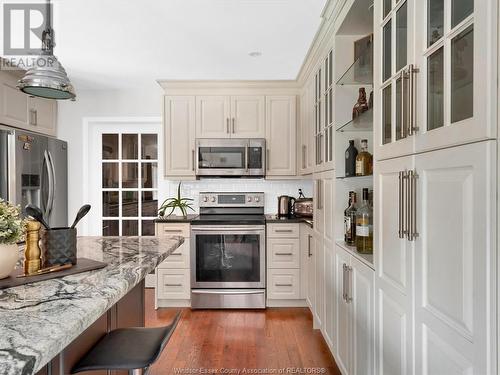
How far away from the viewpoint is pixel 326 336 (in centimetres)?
236

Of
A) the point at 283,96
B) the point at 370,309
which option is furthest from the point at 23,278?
the point at 283,96

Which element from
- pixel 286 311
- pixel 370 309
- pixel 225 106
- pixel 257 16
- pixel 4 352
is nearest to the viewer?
pixel 4 352

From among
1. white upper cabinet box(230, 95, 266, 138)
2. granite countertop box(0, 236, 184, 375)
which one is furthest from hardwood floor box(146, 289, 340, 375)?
white upper cabinet box(230, 95, 266, 138)

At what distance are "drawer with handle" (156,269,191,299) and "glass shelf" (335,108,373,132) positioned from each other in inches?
85.2

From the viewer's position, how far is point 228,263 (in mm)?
3258

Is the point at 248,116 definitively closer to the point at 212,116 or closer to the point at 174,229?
the point at 212,116

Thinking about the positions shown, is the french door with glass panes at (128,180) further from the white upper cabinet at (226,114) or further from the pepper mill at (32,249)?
the pepper mill at (32,249)

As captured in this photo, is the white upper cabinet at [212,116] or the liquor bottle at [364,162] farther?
the white upper cabinet at [212,116]

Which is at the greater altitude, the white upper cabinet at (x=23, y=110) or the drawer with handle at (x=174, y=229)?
the white upper cabinet at (x=23, y=110)

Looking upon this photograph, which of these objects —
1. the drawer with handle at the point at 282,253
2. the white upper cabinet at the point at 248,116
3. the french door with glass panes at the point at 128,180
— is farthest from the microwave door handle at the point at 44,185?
the drawer with handle at the point at 282,253

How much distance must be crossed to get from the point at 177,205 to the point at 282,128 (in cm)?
149

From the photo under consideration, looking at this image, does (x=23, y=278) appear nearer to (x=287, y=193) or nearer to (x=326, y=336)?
(x=326, y=336)

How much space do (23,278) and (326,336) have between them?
201 cm

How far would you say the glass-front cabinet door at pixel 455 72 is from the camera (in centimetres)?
74
